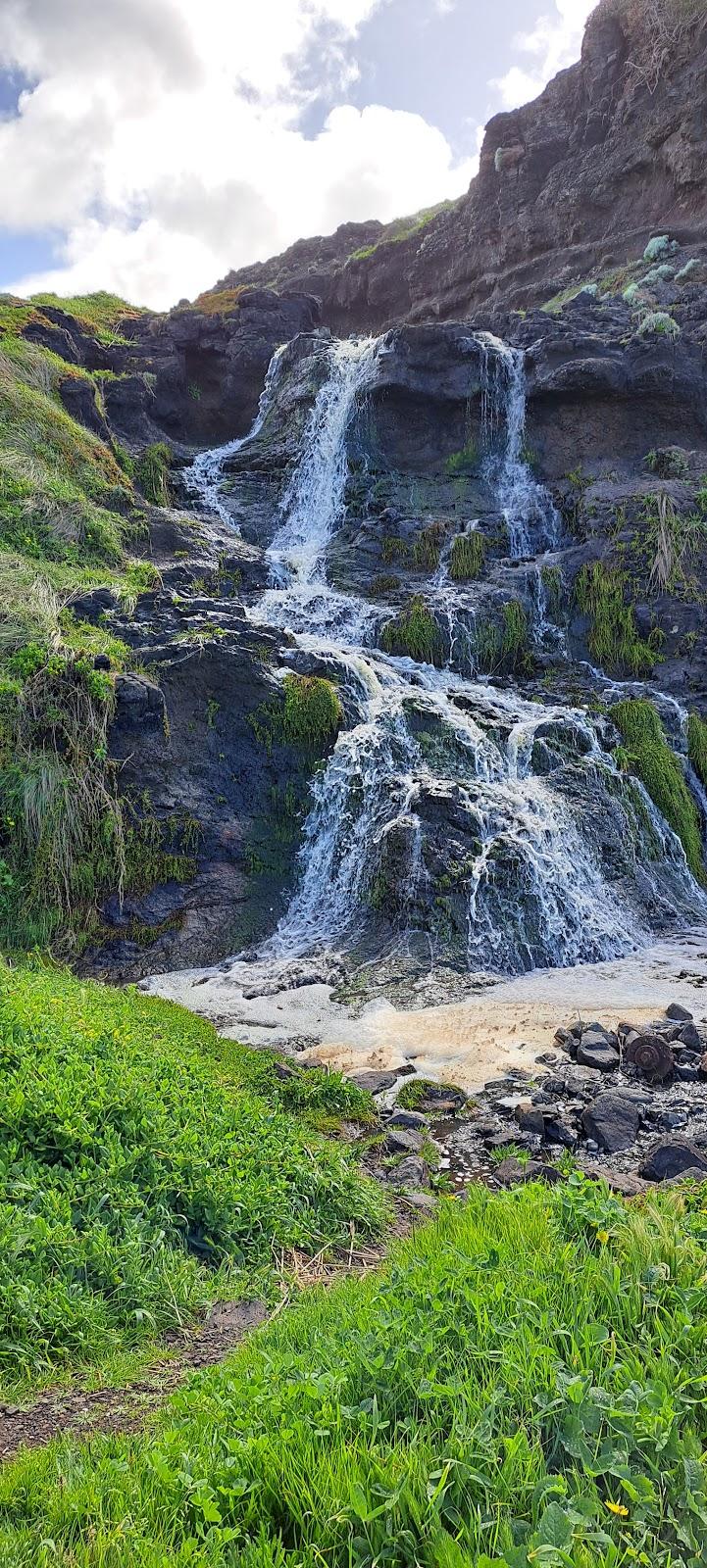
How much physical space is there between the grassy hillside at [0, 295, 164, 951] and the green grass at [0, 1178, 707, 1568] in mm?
8087

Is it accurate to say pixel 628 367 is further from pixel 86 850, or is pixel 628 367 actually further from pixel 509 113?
pixel 509 113

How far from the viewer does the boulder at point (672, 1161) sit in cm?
482

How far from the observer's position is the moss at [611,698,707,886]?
520 inches

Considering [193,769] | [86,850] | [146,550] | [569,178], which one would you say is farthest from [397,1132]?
[569,178]

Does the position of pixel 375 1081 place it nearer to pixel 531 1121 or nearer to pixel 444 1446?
pixel 531 1121

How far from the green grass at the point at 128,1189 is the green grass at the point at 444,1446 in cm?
67

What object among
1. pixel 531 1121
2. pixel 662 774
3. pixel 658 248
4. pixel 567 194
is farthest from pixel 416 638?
pixel 567 194

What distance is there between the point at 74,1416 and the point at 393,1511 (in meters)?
1.66

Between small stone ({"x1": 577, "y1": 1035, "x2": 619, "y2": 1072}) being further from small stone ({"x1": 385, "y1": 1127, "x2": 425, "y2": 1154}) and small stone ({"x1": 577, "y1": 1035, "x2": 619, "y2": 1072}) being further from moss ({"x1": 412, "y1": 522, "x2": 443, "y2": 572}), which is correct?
moss ({"x1": 412, "y1": 522, "x2": 443, "y2": 572})

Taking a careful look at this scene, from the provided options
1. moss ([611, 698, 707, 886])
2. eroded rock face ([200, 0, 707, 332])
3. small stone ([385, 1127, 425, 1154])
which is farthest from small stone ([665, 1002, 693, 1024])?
eroded rock face ([200, 0, 707, 332])

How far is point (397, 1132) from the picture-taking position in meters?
5.88

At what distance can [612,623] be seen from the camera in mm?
16609

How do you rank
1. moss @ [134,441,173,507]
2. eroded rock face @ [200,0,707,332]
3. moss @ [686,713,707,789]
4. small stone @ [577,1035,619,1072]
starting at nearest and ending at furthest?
1. small stone @ [577,1035,619,1072]
2. moss @ [686,713,707,789]
3. moss @ [134,441,173,507]
4. eroded rock face @ [200,0,707,332]

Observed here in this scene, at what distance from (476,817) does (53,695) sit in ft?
20.3
